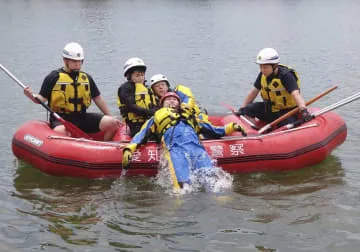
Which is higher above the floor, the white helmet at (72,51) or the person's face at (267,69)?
the white helmet at (72,51)

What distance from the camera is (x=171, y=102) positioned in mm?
7043

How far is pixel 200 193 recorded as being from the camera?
249 inches

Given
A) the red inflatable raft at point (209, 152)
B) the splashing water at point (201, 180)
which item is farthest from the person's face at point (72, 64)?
the splashing water at point (201, 180)

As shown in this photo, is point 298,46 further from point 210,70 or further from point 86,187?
point 86,187

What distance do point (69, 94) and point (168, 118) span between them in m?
1.61

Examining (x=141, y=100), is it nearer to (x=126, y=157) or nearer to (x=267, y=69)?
(x=126, y=157)

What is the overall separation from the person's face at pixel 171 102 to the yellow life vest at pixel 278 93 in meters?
1.54

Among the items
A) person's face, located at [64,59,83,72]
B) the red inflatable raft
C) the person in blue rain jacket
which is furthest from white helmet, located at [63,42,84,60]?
the person in blue rain jacket

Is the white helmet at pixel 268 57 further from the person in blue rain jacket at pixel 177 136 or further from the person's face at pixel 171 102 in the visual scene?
the person's face at pixel 171 102

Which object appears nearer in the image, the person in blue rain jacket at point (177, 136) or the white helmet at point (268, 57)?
the person in blue rain jacket at point (177, 136)

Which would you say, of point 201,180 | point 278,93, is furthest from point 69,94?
point 278,93

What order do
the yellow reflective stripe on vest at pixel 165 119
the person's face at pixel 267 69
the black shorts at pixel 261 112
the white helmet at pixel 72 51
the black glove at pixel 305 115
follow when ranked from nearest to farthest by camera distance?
the yellow reflective stripe on vest at pixel 165 119
the white helmet at pixel 72 51
the black glove at pixel 305 115
the person's face at pixel 267 69
the black shorts at pixel 261 112

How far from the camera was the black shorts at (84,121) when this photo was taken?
302 inches

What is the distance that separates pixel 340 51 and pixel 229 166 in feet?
41.4
